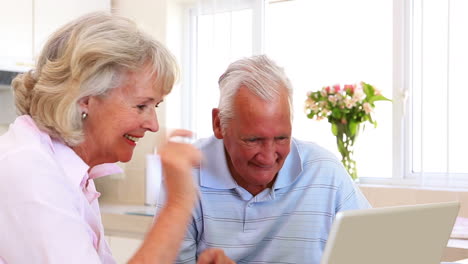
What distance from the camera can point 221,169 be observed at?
153cm

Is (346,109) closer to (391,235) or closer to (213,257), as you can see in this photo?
(213,257)

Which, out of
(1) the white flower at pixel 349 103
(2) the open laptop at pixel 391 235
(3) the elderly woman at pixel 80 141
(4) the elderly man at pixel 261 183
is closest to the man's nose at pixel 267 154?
(4) the elderly man at pixel 261 183

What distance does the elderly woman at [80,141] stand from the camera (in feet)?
3.28

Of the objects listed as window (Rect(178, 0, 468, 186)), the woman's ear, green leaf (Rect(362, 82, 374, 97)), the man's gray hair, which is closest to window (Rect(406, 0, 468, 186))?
window (Rect(178, 0, 468, 186))

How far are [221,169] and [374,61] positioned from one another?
1.78m

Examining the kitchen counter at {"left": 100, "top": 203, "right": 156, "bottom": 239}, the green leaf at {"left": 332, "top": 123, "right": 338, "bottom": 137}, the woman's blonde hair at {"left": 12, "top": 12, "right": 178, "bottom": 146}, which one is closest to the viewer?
the woman's blonde hair at {"left": 12, "top": 12, "right": 178, "bottom": 146}

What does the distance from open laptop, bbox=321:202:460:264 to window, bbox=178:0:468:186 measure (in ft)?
5.75

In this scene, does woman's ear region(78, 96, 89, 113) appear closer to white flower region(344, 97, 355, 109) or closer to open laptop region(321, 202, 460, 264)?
open laptop region(321, 202, 460, 264)

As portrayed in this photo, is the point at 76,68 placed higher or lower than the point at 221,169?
higher

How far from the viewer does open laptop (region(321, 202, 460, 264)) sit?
85 cm

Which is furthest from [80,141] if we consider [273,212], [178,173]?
[273,212]

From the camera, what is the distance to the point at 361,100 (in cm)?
289

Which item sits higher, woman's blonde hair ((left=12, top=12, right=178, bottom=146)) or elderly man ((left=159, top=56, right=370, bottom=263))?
woman's blonde hair ((left=12, top=12, right=178, bottom=146))

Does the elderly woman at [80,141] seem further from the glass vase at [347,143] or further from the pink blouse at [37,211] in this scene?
the glass vase at [347,143]
